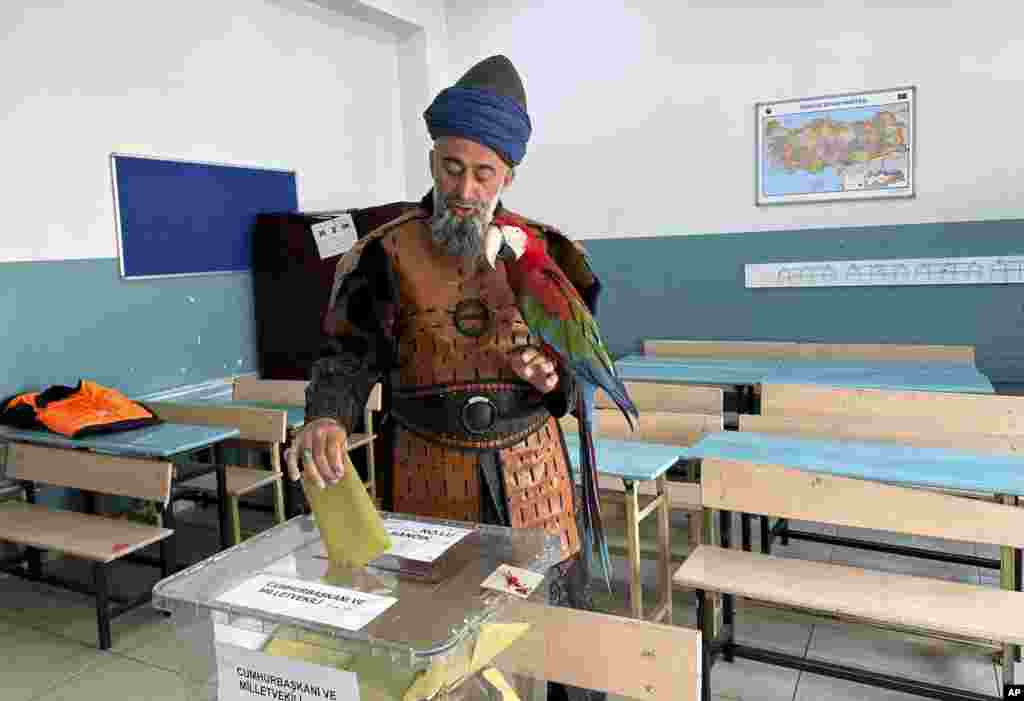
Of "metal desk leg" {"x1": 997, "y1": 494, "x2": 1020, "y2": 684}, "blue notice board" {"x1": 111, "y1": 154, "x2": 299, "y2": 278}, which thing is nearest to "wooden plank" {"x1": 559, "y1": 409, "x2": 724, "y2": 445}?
"metal desk leg" {"x1": 997, "y1": 494, "x2": 1020, "y2": 684}

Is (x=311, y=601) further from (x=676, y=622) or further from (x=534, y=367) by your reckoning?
(x=676, y=622)

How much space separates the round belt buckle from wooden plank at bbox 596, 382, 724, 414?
2.23m

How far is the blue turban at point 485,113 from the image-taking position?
124 centimetres

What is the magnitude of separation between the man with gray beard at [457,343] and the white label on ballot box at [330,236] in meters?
3.46

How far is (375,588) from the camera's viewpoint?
0.97 m

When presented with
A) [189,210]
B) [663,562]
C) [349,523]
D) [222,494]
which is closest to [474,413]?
[349,523]

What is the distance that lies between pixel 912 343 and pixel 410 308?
4.12m

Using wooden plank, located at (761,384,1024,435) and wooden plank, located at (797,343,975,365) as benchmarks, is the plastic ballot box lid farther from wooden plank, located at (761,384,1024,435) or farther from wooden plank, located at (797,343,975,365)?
wooden plank, located at (797,343,975,365)

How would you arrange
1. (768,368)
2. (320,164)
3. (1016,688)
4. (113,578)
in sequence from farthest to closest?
(320,164)
(768,368)
(113,578)
(1016,688)

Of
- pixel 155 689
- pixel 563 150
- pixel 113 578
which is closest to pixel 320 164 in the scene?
pixel 563 150

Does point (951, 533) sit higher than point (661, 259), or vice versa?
point (661, 259)

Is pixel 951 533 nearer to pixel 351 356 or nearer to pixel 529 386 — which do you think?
pixel 529 386

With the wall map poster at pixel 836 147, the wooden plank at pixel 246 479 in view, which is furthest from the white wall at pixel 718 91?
the wooden plank at pixel 246 479

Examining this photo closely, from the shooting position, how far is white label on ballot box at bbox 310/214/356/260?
4723mm
